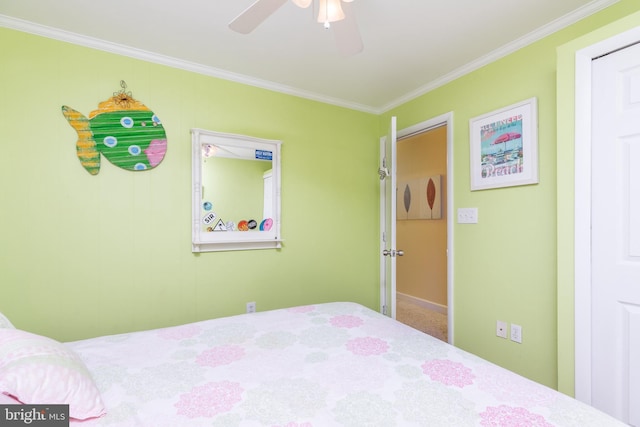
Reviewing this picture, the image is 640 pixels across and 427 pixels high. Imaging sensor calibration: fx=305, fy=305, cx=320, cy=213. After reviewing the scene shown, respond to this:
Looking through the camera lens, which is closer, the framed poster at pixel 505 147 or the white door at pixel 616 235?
the white door at pixel 616 235

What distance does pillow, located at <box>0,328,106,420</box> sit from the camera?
2.58ft

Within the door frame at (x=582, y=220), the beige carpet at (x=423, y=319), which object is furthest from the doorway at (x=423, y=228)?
the door frame at (x=582, y=220)

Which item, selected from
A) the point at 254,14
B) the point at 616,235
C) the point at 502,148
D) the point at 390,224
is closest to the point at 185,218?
the point at 254,14

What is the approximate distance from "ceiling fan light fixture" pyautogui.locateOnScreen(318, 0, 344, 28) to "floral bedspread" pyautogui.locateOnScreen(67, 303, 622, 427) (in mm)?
1418

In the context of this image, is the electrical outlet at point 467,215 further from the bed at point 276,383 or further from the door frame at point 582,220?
the bed at point 276,383

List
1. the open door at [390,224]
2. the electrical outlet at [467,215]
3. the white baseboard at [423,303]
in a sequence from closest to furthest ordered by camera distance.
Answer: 1. the electrical outlet at [467,215]
2. the open door at [390,224]
3. the white baseboard at [423,303]

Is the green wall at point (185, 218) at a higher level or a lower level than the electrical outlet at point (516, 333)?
higher

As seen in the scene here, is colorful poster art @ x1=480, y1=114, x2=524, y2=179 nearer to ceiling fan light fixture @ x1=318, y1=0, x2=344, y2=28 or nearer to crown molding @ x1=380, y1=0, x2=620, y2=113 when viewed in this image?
crown molding @ x1=380, y1=0, x2=620, y2=113

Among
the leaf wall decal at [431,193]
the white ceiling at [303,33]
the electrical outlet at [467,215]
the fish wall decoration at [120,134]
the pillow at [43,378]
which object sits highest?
the white ceiling at [303,33]

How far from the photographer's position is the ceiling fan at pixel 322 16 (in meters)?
1.28

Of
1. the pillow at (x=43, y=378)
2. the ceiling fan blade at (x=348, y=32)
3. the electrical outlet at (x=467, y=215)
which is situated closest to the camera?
the pillow at (x=43, y=378)

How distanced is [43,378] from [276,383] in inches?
25.9

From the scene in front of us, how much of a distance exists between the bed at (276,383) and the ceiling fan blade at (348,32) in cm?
143

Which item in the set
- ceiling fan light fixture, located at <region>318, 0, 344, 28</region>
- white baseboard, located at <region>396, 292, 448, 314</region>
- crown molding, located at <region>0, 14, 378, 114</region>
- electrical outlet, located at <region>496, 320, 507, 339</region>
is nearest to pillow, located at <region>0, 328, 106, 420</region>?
ceiling fan light fixture, located at <region>318, 0, 344, 28</region>
